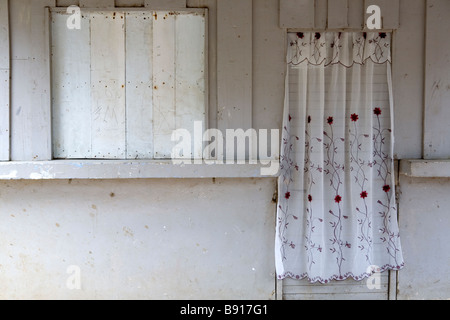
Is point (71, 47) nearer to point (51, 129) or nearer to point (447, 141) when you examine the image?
point (51, 129)

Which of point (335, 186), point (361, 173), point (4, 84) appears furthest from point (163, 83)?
point (361, 173)

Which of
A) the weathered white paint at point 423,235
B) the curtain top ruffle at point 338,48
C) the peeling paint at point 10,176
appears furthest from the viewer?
the weathered white paint at point 423,235

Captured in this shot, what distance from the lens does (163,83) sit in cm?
251

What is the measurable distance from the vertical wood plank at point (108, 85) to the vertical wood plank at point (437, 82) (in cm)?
210

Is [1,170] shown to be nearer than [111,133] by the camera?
Yes

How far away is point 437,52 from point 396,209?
112 centimetres

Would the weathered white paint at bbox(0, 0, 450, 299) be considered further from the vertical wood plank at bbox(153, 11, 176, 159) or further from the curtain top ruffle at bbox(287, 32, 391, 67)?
the vertical wood plank at bbox(153, 11, 176, 159)

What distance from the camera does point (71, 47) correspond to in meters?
2.50

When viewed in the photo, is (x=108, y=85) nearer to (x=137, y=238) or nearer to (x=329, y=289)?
(x=137, y=238)

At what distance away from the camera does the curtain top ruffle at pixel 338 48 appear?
2480 mm

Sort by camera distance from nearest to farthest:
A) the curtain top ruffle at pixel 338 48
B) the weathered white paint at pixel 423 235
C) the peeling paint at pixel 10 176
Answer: the peeling paint at pixel 10 176 → the curtain top ruffle at pixel 338 48 → the weathered white paint at pixel 423 235

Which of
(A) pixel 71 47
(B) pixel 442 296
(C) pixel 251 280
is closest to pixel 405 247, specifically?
(B) pixel 442 296

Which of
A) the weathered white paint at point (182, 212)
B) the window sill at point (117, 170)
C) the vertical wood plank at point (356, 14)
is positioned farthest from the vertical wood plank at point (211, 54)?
the vertical wood plank at point (356, 14)

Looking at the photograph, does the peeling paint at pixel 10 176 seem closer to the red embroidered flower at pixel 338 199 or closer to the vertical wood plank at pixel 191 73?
the vertical wood plank at pixel 191 73
